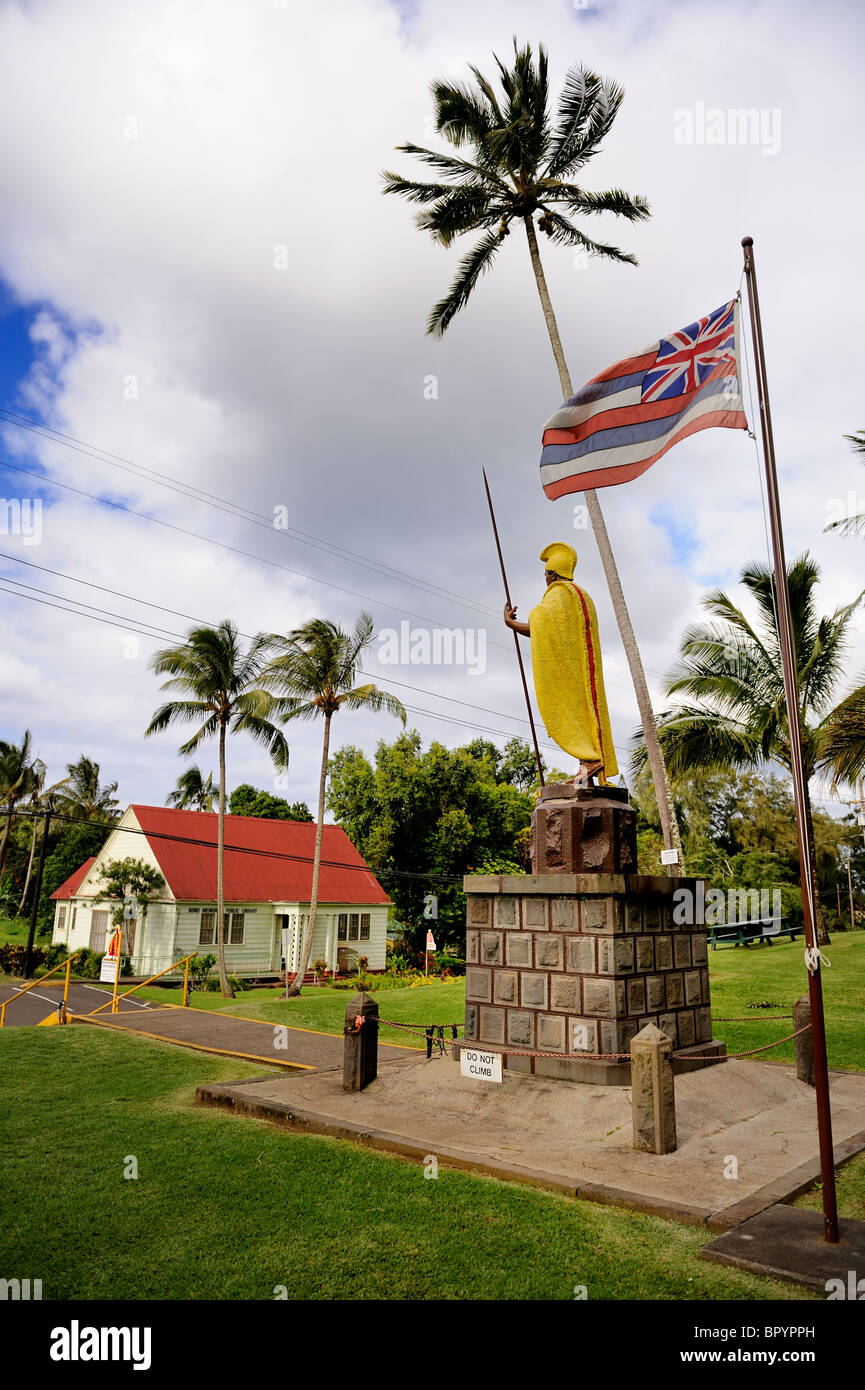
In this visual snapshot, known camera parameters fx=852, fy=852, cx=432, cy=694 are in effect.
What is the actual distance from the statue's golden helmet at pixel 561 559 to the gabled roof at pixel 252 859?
68.8 feet

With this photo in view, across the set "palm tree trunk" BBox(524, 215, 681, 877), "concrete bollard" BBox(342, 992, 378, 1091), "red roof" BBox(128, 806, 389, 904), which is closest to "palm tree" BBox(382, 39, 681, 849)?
"palm tree trunk" BBox(524, 215, 681, 877)

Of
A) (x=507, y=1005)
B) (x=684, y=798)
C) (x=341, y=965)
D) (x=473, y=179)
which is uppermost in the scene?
(x=473, y=179)

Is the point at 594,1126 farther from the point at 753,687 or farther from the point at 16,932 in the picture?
the point at 16,932

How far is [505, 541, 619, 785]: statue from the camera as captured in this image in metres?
10.3

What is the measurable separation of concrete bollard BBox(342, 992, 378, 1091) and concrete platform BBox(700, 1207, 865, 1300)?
4.89 meters

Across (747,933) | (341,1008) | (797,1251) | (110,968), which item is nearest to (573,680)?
(797,1251)

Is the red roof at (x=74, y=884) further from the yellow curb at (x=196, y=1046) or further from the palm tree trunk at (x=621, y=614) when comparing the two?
the palm tree trunk at (x=621, y=614)

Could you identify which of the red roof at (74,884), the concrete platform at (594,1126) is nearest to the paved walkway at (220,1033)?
the concrete platform at (594,1126)

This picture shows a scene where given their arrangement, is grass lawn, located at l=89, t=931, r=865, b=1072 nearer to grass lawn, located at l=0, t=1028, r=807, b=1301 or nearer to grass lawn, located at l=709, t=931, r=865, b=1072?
grass lawn, located at l=709, t=931, r=865, b=1072

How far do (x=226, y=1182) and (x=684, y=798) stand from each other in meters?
36.0
